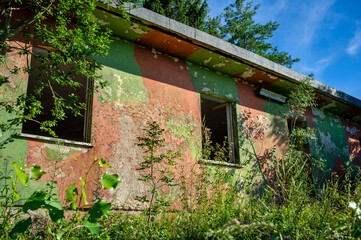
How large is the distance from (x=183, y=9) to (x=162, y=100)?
9.75 meters

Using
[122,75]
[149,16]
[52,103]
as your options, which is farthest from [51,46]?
[52,103]

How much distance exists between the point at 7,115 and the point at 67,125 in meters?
4.62

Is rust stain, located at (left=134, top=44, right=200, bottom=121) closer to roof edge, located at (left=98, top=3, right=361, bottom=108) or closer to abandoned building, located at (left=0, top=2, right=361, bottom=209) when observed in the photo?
abandoned building, located at (left=0, top=2, right=361, bottom=209)

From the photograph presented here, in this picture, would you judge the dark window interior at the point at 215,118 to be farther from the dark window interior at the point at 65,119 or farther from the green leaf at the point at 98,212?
the green leaf at the point at 98,212

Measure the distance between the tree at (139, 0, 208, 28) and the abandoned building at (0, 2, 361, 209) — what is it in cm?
722

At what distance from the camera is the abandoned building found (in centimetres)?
391

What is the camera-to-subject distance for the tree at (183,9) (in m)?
13.2

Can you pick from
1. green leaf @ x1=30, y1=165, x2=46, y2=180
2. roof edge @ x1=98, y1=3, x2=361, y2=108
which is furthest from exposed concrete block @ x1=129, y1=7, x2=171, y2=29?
green leaf @ x1=30, y1=165, x2=46, y2=180

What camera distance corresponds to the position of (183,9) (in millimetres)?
13664

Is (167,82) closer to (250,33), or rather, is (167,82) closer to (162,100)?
(162,100)

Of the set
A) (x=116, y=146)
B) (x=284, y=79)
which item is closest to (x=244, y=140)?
(x=284, y=79)

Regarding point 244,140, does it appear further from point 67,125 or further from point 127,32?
point 67,125

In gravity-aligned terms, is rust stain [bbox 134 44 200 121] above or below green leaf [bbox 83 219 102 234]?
above

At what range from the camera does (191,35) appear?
5.04m
